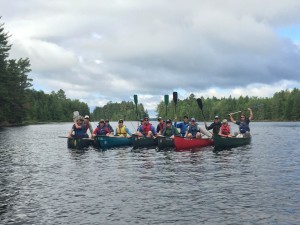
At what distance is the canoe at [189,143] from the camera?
95.2 feet

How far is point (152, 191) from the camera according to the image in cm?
1416

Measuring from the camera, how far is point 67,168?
66.9 ft

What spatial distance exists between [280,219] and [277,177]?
669 cm

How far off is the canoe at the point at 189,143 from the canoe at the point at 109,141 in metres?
5.29

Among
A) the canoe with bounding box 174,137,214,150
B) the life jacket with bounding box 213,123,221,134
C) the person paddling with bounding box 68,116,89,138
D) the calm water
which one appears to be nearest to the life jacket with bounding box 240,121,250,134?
the life jacket with bounding box 213,123,221,134

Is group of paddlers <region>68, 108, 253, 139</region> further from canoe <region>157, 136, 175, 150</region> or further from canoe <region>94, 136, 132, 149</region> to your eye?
canoe <region>94, 136, 132, 149</region>

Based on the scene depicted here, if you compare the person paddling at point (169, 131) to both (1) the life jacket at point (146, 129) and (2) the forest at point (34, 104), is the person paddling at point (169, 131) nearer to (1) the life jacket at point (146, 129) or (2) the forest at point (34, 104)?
(1) the life jacket at point (146, 129)

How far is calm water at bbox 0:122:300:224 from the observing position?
36.1 feet

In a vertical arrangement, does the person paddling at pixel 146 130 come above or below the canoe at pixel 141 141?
above

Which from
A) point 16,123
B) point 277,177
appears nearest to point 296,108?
point 16,123

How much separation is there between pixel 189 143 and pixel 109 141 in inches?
256

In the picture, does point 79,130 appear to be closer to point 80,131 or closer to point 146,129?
point 80,131

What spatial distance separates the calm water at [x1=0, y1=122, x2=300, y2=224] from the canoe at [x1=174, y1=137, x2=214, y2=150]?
592cm

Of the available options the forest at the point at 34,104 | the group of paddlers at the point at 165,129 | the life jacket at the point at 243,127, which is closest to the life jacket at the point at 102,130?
the group of paddlers at the point at 165,129
